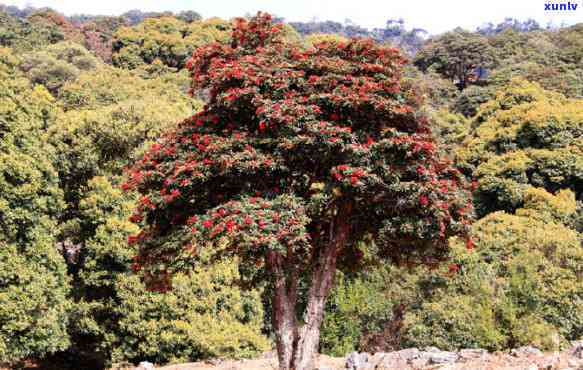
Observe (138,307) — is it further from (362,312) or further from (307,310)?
(362,312)

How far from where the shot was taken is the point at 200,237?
6.48 m

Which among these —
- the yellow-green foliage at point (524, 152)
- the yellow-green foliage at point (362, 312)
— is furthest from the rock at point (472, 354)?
the yellow-green foliage at point (524, 152)

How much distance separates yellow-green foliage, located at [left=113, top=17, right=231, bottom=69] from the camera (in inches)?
2142

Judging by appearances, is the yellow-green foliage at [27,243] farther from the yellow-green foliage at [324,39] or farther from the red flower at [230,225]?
the red flower at [230,225]

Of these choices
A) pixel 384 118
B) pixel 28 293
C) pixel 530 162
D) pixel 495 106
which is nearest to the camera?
pixel 384 118

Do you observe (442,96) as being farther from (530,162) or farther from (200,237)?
(200,237)

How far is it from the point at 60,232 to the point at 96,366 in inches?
187

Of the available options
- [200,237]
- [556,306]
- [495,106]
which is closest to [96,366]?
[200,237]

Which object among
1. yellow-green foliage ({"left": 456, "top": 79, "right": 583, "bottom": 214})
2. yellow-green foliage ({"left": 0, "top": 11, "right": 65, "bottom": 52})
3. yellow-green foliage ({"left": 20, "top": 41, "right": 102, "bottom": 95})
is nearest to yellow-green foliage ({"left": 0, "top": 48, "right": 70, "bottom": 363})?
yellow-green foliage ({"left": 456, "top": 79, "right": 583, "bottom": 214})

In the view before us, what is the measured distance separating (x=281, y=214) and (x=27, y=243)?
9946 mm

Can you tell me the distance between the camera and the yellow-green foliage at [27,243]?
1298 centimetres

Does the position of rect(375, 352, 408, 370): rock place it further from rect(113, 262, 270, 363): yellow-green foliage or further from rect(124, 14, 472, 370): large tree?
rect(113, 262, 270, 363): yellow-green foliage

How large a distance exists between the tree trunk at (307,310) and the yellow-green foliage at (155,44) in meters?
48.3

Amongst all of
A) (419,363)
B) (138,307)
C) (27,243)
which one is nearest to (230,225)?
(419,363)
